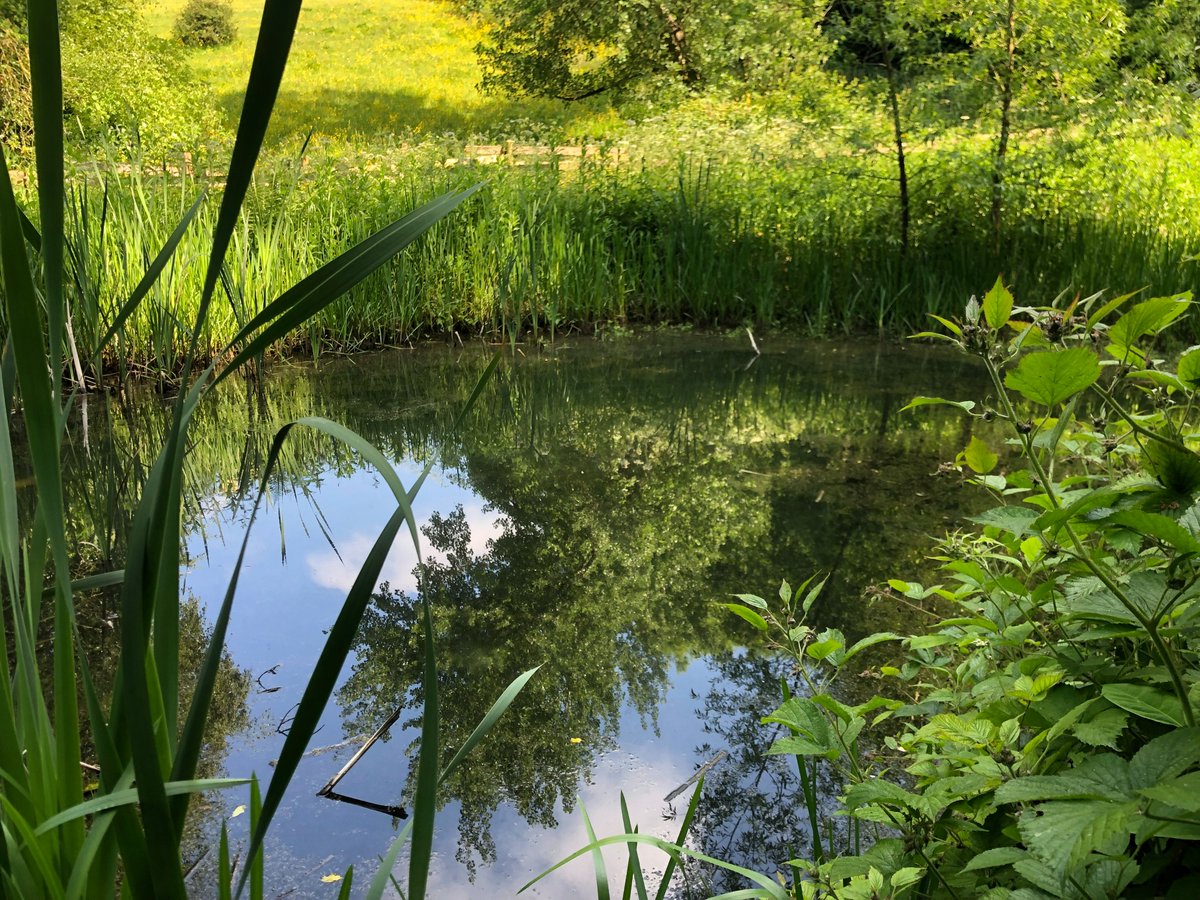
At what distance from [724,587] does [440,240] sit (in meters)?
3.41

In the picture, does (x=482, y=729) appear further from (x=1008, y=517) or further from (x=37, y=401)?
(x=1008, y=517)

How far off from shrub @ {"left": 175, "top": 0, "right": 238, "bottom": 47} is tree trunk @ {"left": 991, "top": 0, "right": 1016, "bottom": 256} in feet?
59.7

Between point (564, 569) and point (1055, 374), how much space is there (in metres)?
1.77

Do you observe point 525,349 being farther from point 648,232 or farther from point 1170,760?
point 1170,760

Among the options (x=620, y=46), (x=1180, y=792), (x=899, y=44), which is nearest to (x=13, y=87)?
(x=620, y=46)

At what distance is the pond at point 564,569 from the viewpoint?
1529 mm

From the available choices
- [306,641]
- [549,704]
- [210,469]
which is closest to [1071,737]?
[549,704]

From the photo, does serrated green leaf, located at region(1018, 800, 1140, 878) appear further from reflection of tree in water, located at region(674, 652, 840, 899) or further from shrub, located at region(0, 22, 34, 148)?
shrub, located at region(0, 22, 34, 148)

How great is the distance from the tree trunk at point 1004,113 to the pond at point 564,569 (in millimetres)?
1209

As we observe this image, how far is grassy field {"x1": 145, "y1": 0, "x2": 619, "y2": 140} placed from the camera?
1585cm

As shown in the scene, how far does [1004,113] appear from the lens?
5.23 m

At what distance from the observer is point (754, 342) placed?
495 cm

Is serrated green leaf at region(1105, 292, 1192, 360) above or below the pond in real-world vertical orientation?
above

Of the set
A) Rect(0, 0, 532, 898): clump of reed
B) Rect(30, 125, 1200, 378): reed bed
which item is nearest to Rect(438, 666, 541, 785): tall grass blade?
Rect(0, 0, 532, 898): clump of reed
